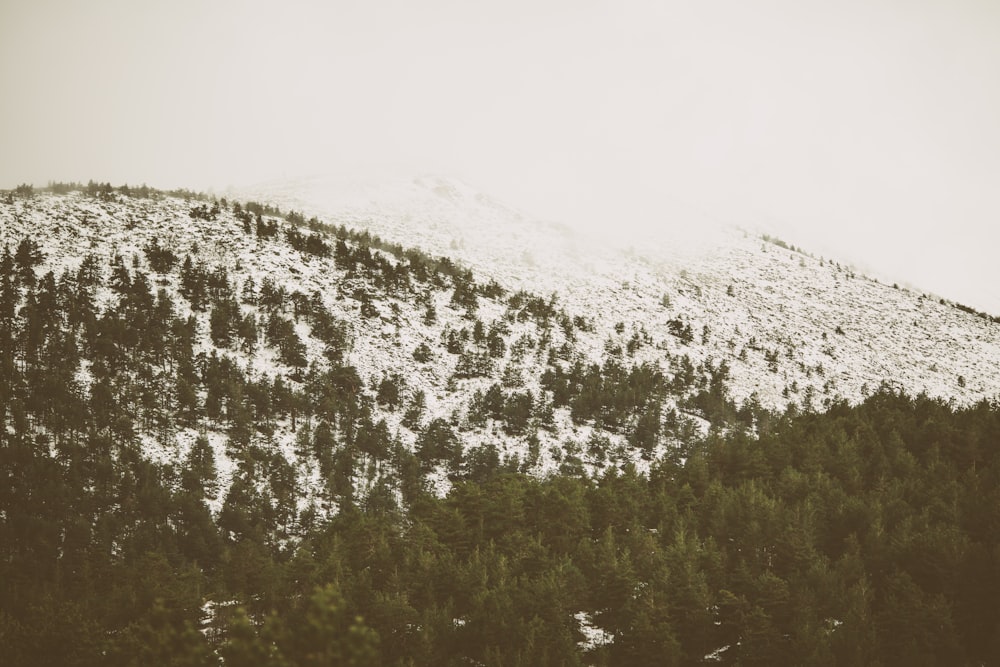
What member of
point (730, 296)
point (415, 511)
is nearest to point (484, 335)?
point (415, 511)

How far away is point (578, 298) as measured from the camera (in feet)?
428

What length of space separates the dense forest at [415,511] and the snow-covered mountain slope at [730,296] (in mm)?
24344

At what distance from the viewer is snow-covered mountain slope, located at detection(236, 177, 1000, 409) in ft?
390

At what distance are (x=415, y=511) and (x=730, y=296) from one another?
107 meters

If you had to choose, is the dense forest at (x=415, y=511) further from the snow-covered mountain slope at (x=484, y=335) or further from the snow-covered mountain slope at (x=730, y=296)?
the snow-covered mountain slope at (x=730, y=296)

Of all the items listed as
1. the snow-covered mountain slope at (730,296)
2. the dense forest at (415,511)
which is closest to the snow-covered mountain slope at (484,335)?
the snow-covered mountain slope at (730,296)

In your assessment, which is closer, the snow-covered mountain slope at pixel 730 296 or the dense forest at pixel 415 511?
the dense forest at pixel 415 511

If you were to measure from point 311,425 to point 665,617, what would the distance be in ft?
180

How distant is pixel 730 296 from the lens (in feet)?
470

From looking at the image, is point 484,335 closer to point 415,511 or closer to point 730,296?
point 415,511

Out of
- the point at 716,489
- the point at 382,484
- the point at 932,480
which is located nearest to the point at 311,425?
the point at 382,484

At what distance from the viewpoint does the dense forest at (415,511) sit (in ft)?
123

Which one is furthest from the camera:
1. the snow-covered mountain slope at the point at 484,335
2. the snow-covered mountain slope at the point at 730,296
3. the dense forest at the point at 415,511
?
the snow-covered mountain slope at the point at 730,296

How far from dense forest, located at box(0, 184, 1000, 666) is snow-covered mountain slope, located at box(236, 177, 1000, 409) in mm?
24344
